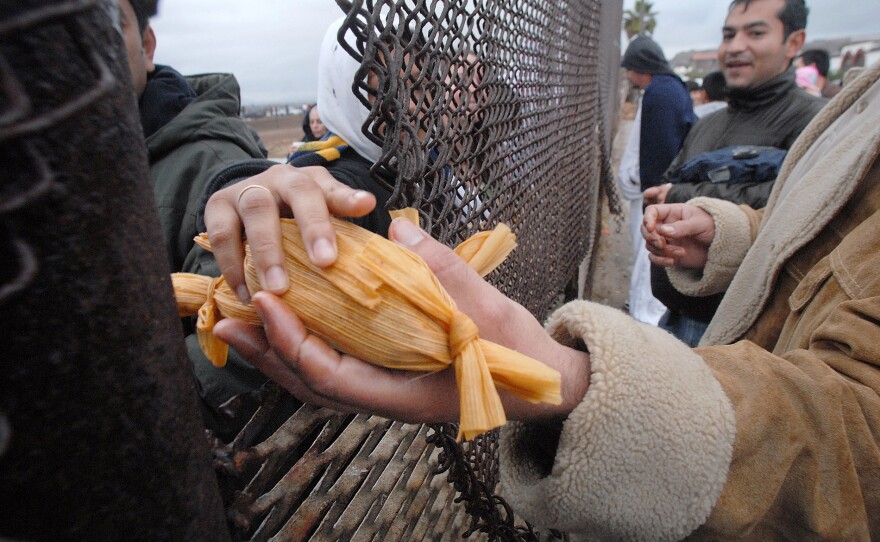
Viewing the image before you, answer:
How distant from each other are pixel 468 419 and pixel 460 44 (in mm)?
1022

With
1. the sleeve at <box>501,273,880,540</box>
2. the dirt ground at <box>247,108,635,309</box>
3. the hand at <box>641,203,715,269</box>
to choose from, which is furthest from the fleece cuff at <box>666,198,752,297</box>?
the dirt ground at <box>247,108,635,309</box>

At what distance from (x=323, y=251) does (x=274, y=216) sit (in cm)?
12

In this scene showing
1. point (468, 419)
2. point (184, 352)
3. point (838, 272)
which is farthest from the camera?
point (838, 272)

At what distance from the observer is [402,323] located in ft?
2.15

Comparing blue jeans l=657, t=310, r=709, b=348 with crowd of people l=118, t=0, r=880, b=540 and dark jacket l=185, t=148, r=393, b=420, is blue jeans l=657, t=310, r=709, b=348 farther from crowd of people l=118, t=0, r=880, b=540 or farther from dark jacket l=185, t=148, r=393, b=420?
dark jacket l=185, t=148, r=393, b=420

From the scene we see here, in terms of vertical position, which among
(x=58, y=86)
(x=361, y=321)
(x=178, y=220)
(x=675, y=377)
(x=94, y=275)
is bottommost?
(x=178, y=220)

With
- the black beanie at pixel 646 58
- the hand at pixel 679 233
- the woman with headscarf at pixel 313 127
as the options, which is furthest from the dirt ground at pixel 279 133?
the hand at pixel 679 233

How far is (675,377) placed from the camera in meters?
0.88

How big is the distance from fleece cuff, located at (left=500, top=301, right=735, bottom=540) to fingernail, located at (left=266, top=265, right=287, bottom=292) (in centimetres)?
56

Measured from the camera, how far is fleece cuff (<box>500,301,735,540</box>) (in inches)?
32.8

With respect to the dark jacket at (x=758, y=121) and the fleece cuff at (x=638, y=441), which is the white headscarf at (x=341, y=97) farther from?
the dark jacket at (x=758, y=121)

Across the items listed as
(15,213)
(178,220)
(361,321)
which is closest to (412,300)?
(361,321)

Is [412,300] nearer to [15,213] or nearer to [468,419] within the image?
[468,419]

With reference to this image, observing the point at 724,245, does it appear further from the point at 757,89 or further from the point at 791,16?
the point at 791,16
